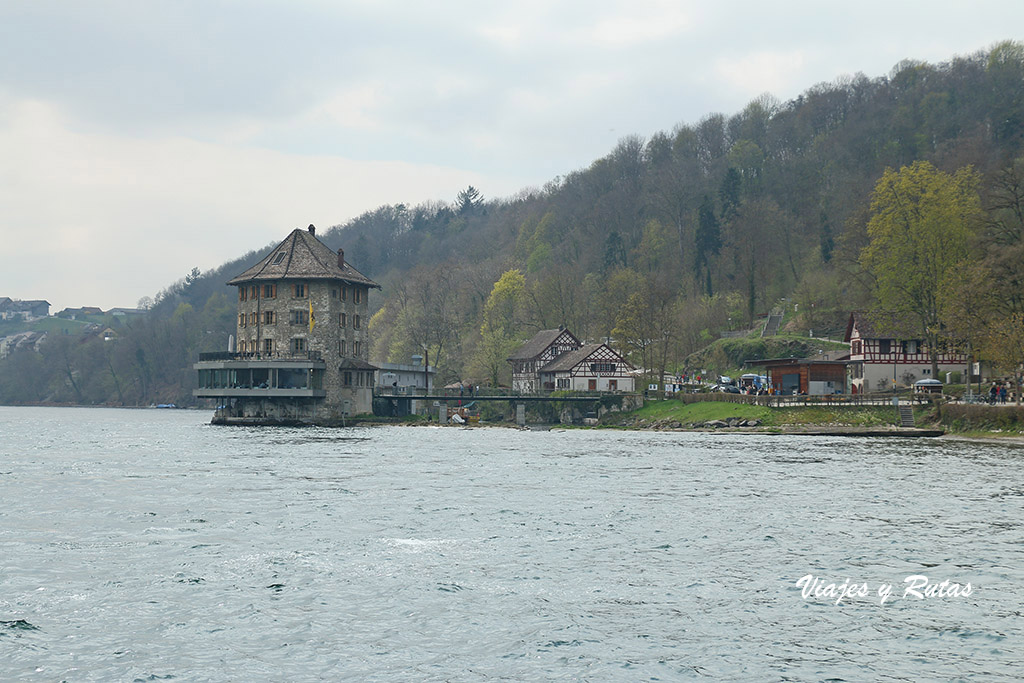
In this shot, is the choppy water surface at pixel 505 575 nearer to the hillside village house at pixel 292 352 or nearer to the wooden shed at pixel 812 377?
the wooden shed at pixel 812 377

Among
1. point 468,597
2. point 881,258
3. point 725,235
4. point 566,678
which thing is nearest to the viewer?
point 566,678

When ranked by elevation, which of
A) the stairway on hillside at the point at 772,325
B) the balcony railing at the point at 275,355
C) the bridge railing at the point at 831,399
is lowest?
the bridge railing at the point at 831,399

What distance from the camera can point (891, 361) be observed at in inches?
3674

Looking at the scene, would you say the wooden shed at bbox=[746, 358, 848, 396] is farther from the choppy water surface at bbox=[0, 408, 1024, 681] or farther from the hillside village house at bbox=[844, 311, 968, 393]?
the choppy water surface at bbox=[0, 408, 1024, 681]

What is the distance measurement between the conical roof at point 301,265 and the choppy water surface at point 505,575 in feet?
220

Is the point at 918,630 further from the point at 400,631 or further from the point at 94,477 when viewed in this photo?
the point at 94,477

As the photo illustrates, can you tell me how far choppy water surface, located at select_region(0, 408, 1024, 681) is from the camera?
577 inches

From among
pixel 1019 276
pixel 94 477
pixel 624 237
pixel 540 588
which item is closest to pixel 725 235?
pixel 624 237

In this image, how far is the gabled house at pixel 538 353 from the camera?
127750mm

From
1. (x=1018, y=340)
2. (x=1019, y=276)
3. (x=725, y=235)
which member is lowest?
(x=1018, y=340)

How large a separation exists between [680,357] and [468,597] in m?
105

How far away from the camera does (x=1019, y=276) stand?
71875 mm

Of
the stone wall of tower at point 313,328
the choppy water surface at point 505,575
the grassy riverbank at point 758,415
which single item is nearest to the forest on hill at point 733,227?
the grassy riverbank at point 758,415

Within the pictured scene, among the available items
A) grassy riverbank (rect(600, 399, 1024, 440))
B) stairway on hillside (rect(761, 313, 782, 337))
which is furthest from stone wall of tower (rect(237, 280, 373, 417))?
stairway on hillside (rect(761, 313, 782, 337))
